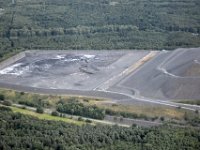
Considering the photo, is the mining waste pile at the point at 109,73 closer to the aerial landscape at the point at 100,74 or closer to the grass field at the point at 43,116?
the aerial landscape at the point at 100,74

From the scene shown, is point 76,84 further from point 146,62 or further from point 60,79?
point 146,62

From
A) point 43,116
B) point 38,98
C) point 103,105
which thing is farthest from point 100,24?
point 43,116

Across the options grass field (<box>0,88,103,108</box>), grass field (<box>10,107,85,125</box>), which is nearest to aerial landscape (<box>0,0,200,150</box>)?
grass field (<box>0,88,103,108</box>)

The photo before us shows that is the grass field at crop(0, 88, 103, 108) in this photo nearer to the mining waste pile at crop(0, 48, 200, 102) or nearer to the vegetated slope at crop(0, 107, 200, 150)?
the mining waste pile at crop(0, 48, 200, 102)

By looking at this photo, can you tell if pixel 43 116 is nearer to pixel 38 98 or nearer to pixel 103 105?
pixel 103 105

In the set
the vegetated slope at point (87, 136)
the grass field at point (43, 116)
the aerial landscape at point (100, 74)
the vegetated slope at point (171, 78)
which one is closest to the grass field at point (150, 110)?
the aerial landscape at point (100, 74)
